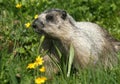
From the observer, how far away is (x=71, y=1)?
7.22 meters

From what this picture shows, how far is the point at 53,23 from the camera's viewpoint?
5.59 m

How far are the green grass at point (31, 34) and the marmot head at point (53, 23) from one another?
0.32 meters

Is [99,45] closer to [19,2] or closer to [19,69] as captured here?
[19,69]

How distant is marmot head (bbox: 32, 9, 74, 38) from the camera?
5.42 m

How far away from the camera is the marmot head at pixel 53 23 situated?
5.42 meters

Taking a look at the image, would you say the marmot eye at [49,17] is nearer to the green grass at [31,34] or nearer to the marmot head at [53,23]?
the marmot head at [53,23]

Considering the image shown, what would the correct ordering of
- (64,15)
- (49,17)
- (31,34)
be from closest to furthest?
(49,17)
(64,15)
(31,34)

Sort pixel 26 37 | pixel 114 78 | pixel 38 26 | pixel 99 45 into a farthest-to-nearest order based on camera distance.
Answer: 1. pixel 26 37
2. pixel 99 45
3. pixel 38 26
4. pixel 114 78

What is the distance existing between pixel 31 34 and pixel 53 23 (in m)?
0.90

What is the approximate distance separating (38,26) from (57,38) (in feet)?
1.06

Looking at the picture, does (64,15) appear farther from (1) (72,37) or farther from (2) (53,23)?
(1) (72,37)

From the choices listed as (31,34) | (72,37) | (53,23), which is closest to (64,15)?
(53,23)

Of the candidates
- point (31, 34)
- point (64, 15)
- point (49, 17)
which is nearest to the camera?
point (49, 17)

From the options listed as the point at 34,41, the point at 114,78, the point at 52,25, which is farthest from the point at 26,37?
the point at 114,78
